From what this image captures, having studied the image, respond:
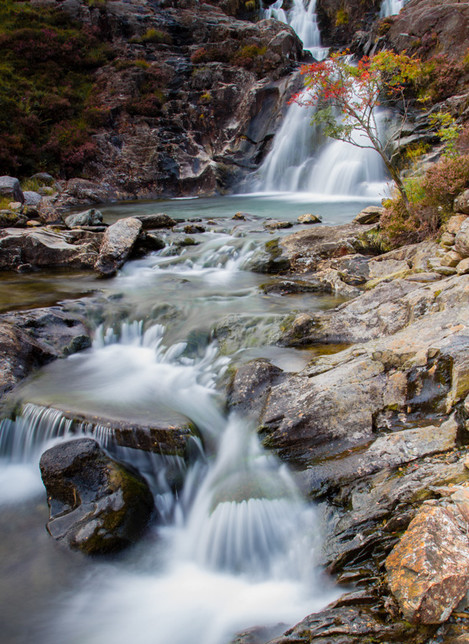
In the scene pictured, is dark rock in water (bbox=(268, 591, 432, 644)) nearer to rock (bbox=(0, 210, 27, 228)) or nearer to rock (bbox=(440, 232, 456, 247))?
rock (bbox=(440, 232, 456, 247))

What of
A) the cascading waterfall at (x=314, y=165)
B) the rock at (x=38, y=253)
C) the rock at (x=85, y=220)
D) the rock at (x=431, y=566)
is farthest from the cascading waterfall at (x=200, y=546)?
the cascading waterfall at (x=314, y=165)

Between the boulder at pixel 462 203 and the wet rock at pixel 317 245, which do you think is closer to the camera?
the boulder at pixel 462 203

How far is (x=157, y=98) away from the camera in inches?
1088

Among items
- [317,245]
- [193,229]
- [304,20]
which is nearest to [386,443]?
[317,245]

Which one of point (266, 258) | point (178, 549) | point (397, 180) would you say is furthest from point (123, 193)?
point (178, 549)

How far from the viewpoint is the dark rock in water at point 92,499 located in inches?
141

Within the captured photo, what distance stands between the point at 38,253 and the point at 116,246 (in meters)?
2.17

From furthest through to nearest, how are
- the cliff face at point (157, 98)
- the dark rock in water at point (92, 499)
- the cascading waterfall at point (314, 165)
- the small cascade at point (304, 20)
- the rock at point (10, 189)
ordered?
the small cascade at point (304, 20), the cliff face at point (157, 98), the cascading waterfall at point (314, 165), the rock at point (10, 189), the dark rock in water at point (92, 499)

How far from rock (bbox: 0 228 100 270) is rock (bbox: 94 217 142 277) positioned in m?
0.64

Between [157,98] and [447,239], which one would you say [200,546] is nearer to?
[447,239]

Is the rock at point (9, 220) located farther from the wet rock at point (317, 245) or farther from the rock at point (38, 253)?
the wet rock at point (317, 245)

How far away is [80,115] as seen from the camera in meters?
26.6

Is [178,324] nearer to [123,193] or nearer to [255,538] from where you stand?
[255,538]

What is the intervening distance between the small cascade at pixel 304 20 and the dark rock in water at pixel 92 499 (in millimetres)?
37223
